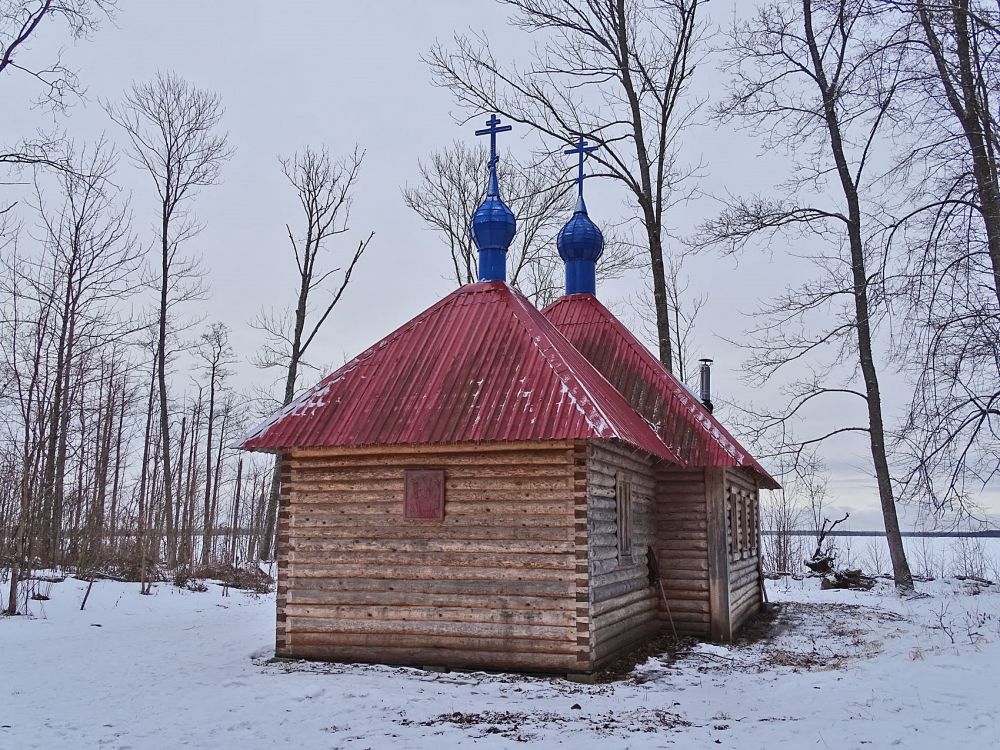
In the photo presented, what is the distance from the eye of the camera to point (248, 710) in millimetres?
8359

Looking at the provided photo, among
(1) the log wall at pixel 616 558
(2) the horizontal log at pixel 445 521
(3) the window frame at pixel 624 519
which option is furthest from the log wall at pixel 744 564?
(2) the horizontal log at pixel 445 521

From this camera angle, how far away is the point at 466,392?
36.4ft

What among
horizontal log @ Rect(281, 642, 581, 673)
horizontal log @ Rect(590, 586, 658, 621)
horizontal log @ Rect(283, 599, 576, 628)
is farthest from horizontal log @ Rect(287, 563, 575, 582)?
horizontal log @ Rect(281, 642, 581, 673)

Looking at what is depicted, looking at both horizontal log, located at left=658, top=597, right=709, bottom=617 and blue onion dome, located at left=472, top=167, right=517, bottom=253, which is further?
blue onion dome, located at left=472, top=167, right=517, bottom=253

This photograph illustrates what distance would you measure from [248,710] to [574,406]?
4.85 meters

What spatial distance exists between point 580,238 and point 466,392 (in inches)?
248

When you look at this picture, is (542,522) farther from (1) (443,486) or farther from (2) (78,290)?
(2) (78,290)

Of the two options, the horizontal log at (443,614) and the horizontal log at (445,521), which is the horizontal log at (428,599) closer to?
the horizontal log at (443,614)

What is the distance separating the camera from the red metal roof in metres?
13.1

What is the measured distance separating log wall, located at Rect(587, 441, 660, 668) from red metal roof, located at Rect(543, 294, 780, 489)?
75cm

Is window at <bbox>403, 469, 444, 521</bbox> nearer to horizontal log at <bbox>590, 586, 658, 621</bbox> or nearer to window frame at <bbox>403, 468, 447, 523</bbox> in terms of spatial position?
window frame at <bbox>403, 468, 447, 523</bbox>

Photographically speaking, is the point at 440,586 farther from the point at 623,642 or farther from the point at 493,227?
the point at 493,227

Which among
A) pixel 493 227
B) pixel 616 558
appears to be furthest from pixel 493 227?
pixel 616 558

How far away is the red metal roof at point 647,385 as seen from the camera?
43.1ft
